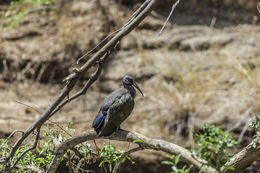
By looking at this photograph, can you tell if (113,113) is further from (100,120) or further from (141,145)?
(141,145)

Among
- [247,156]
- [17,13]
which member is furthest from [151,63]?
[247,156]

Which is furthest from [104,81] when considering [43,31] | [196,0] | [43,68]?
[196,0]

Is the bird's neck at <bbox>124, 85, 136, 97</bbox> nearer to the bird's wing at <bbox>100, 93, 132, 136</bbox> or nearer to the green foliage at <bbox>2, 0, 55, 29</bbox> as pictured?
the bird's wing at <bbox>100, 93, 132, 136</bbox>

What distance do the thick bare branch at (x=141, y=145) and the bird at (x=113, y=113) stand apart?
0.06m

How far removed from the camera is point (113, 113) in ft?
9.64

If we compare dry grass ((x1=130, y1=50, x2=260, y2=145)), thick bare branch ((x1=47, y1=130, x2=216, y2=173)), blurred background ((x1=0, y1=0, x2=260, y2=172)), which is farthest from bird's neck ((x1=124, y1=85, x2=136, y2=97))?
dry grass ((x1=130, y1=50, x2=260, y2=145))

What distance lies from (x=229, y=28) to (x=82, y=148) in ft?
17.5

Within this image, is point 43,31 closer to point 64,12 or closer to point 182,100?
point 64,12

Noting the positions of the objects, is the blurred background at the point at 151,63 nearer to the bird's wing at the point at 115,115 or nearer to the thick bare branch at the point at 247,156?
the bird's wing at the point at 115,115

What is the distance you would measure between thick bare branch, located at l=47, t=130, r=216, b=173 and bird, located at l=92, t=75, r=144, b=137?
0.06m

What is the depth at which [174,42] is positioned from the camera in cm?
725

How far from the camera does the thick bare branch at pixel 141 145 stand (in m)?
2.21

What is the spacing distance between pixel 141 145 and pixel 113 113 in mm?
518

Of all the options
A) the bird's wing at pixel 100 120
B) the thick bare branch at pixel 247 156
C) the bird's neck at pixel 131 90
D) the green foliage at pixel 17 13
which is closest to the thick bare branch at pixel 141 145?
the bird's wing at pixel 100 120
